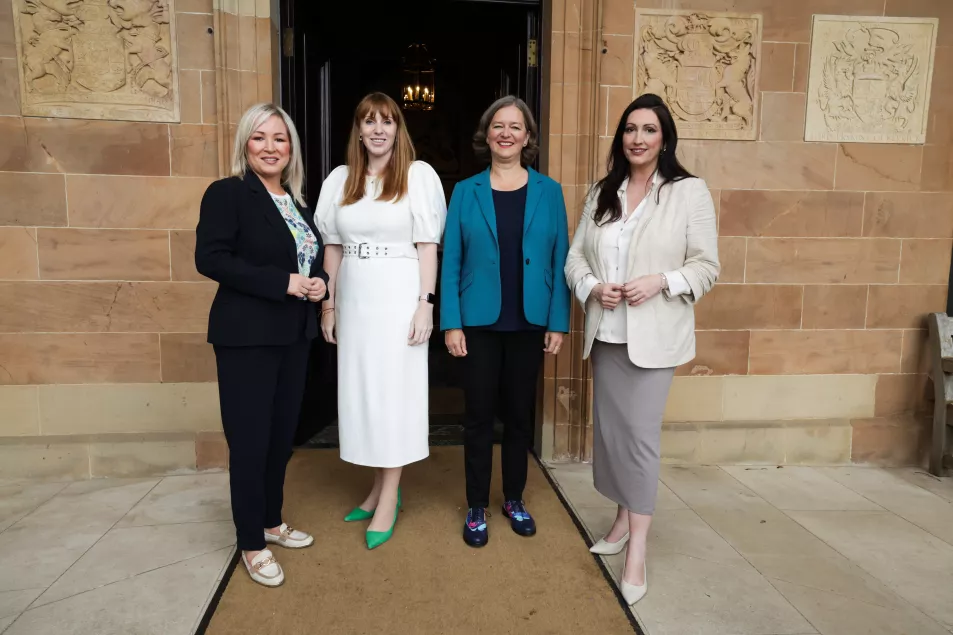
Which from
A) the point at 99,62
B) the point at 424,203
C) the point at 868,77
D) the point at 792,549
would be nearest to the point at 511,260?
the point at 424,203

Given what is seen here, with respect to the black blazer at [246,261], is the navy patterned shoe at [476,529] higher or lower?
lower

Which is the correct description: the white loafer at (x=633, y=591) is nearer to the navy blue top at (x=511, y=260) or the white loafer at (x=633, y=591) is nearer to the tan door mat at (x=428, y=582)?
the tan door mat at (x=428, y=582)

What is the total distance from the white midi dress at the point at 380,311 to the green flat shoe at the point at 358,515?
38 centimetres

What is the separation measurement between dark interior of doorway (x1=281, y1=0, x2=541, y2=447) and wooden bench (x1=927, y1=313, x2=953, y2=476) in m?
2.48

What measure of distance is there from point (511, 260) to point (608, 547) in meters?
1.17

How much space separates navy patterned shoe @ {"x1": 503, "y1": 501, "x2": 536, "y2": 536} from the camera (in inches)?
100

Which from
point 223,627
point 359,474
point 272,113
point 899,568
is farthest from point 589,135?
point 223,627

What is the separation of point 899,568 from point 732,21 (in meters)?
2.66

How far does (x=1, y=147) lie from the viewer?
2.98 m

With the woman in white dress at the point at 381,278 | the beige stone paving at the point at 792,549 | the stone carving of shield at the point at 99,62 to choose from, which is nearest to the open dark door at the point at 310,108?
the stone carving of shield at the point at 99,62

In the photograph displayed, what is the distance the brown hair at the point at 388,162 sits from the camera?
7.50ft

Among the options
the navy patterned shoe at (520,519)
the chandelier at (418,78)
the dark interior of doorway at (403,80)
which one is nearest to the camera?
the navy patterned shoe at (520,519)

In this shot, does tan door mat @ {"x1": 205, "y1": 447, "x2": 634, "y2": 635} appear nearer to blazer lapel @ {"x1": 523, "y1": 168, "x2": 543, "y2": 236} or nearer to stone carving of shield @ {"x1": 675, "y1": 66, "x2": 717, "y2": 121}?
blazer lapel @ {"x1": 523, "y1": 168, "x2": 543, "y2": 236}

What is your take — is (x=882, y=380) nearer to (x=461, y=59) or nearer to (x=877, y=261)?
(x=877, y=261)
